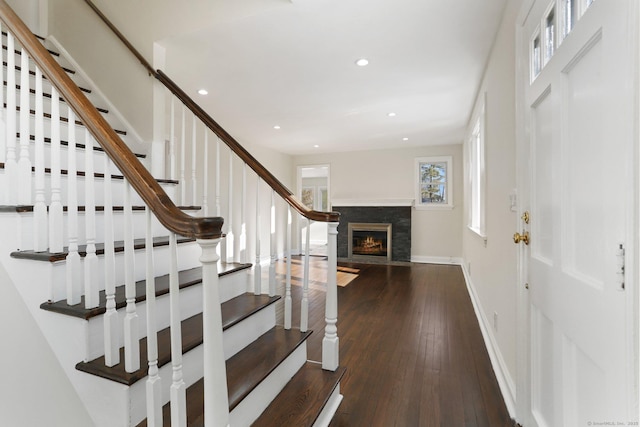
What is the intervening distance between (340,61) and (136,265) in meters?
2.34

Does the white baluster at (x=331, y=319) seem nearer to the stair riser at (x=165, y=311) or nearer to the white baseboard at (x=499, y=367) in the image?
the stair riser at (x=165, y=311)

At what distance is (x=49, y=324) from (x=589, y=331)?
77.9 inches

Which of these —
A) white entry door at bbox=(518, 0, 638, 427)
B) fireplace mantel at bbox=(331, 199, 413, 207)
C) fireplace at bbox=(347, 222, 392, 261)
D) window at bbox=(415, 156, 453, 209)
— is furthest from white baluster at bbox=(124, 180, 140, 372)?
window at bbox=(415, 156, 453, 209)

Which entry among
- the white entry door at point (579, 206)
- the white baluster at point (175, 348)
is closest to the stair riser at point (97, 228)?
the white baluster at point (175, 348)

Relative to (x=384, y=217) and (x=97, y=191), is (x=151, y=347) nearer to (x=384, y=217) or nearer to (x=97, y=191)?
(x=97, y=191)

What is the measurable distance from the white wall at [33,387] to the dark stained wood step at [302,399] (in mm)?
755

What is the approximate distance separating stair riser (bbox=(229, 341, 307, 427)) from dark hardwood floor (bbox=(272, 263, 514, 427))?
367mm

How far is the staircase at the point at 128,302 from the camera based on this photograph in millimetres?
998

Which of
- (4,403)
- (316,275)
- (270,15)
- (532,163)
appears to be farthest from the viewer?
(316,275)

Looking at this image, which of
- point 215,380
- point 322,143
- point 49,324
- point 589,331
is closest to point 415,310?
point 589,331

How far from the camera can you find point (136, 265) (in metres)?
1.68

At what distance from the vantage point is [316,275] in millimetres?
5188

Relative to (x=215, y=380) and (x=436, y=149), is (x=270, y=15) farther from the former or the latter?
(x=436, y=149)

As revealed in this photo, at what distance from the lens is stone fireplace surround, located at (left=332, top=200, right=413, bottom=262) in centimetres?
660
